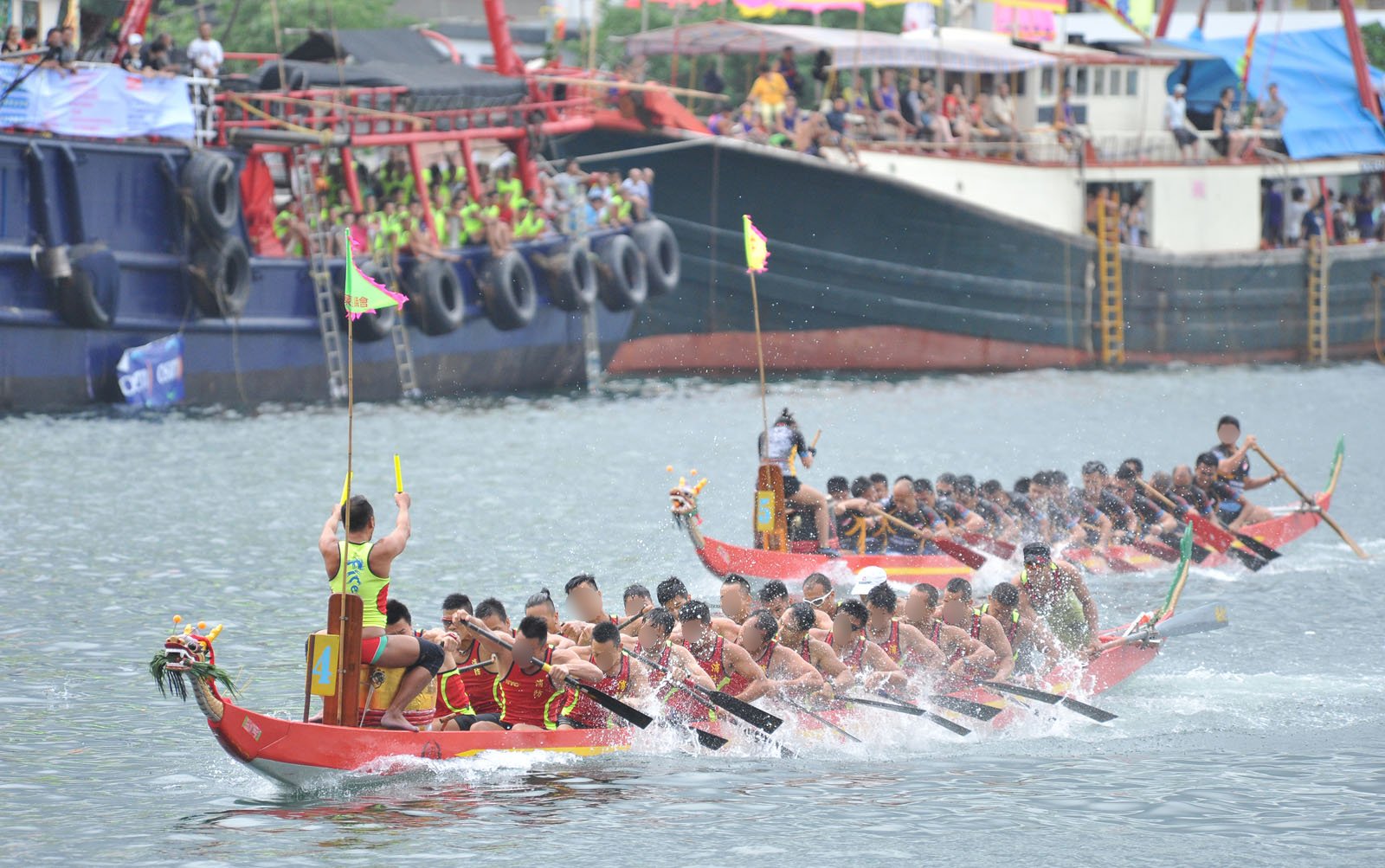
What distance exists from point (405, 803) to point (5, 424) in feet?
67.4

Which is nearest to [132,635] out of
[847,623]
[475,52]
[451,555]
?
[451,555]

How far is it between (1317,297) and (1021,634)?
34514 mm

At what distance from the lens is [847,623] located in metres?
16.0

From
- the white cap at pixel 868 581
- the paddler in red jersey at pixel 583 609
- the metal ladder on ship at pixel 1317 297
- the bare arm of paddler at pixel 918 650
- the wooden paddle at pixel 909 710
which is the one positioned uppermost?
the paddler in red jersey at pixel 583 609

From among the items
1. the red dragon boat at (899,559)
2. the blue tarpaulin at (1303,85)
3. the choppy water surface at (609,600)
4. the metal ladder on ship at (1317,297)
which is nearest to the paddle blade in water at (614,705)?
the choppy water surface at (609,600)

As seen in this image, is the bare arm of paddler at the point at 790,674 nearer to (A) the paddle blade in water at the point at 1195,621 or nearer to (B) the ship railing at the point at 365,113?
(A) the paddle blade in water at the point at 1195,621

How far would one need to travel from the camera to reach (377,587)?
13.4 meters

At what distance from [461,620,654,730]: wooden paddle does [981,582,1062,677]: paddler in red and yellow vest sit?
3570mm

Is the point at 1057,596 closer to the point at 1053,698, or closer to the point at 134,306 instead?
the point at 1053,698

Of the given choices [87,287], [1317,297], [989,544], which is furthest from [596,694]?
[1317,297]

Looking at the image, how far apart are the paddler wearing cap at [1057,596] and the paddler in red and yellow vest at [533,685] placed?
4.65 meters

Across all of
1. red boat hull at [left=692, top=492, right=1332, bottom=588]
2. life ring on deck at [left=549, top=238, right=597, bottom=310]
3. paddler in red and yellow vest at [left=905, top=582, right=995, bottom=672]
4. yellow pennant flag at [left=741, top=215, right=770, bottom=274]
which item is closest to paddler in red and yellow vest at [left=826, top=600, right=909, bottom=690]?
paddler in red and yellow vest at [left=905, top=582, right=995, bottom=672]

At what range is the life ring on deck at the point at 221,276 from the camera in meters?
33.7

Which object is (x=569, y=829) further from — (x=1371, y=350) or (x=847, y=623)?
(x=1371, y=350)
